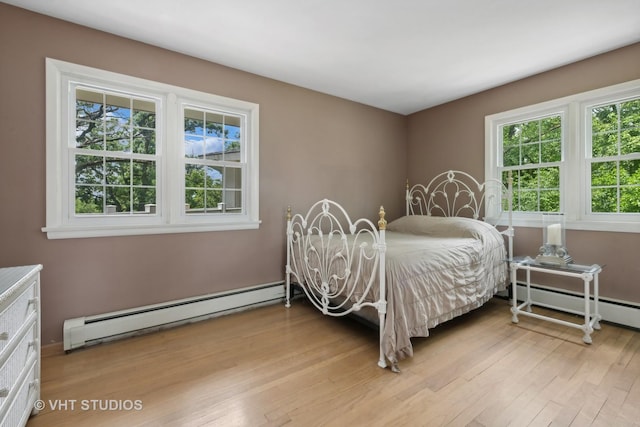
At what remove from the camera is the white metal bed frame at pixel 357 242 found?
80.6 inches

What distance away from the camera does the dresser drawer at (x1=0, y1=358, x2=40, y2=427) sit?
1176mm

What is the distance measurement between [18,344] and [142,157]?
5.24 ft

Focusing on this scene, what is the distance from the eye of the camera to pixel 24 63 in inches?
79.7

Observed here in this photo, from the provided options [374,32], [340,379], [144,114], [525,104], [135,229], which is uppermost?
[374,32]

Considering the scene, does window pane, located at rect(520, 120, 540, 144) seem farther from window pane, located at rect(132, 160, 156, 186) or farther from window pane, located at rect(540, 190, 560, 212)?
window pane, located at rect(132, 160, 156, 186)

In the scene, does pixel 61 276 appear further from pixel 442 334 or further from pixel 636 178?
pixel 636 178

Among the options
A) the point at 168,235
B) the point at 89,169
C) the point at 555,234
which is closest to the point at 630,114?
the point at 555,234

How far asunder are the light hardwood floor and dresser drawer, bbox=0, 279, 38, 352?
1.76 feet

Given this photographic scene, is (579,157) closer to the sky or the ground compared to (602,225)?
closer to the sky

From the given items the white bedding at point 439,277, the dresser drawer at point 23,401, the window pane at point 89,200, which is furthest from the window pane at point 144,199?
the white bedding at point 439,277

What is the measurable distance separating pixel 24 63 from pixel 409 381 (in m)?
3.30

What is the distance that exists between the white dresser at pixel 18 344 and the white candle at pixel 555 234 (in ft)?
11.4

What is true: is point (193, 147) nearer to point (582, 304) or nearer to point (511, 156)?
point (511, 156)

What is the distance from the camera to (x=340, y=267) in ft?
7.72
